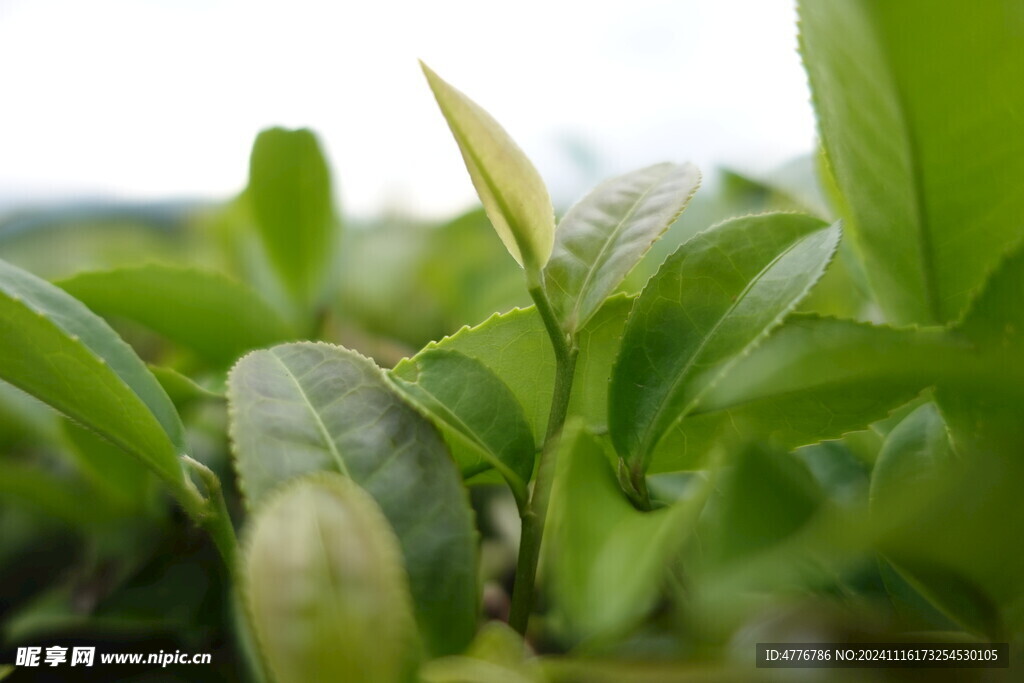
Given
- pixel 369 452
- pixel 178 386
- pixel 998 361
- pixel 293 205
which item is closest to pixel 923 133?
pixel 998 361

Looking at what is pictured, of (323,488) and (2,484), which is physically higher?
(323,488)

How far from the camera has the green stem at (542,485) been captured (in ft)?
0.77

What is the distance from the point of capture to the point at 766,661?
0.19 m

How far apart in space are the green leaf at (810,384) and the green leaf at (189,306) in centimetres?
27

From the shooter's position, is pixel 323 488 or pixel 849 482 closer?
pixel 323 488

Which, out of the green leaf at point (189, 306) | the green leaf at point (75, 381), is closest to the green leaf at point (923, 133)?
the green leaf at point (75, 381)

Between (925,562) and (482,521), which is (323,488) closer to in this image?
(925,562)

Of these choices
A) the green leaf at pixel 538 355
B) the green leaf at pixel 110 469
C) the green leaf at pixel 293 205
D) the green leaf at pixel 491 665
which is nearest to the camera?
the green leaf at pixel 491 665

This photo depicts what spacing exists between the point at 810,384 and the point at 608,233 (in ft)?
0.28

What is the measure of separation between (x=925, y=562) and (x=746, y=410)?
6 centimetres

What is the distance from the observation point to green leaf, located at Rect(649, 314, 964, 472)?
8.0 inches

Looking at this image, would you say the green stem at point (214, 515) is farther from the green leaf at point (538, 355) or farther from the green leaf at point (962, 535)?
the green leaf at point (962, 535)

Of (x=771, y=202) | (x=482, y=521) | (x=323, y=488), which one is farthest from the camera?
(x=771, y=202)

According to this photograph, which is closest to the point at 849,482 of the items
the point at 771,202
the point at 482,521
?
the point at 482,521
